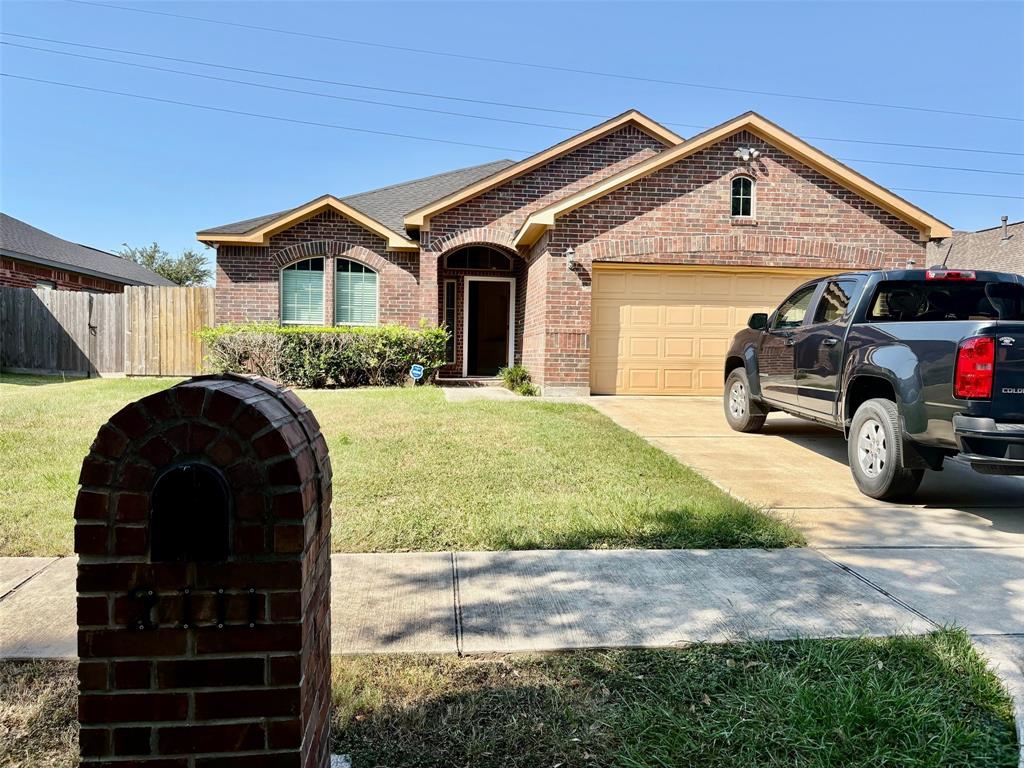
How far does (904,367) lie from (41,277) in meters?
24.8

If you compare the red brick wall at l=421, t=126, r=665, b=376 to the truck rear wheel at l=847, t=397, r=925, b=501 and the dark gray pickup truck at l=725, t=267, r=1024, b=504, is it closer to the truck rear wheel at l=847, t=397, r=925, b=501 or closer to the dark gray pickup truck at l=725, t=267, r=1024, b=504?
the dark gray pickup truck at l=725, t=267, r=1024, b=504

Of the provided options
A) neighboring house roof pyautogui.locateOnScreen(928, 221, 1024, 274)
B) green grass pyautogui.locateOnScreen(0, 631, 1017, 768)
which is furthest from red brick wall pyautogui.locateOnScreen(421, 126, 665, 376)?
neighboring house roof pyautogui.locateOnScreen(928, 221, 1024, 274)

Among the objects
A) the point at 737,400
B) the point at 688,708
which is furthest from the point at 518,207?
the point at 688,708

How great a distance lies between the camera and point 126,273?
2720 cm

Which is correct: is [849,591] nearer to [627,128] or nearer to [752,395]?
[752,395]

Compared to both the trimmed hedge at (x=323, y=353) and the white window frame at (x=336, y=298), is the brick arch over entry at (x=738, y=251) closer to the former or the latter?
the trimmed hedge at (x=323, y=353)

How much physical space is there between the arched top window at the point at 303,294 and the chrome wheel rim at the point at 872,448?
1256 centimetres

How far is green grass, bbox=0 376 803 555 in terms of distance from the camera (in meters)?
4.53

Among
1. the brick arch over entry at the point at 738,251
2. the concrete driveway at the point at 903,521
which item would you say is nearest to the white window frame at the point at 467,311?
the brick arch over entry at the point at 738,251

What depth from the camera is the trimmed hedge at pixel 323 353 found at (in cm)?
1370

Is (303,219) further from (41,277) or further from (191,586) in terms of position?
(191,586)

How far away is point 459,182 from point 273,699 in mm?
18779

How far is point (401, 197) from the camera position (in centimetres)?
1939

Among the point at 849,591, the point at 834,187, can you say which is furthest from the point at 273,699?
the point at 834,187
